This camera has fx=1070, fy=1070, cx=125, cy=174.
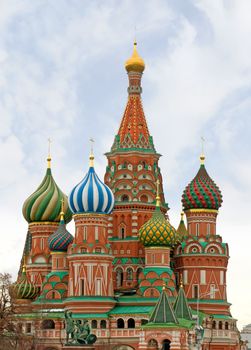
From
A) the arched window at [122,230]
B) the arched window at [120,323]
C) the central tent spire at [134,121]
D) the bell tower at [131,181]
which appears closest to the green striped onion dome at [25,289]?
the bell tower at [131,181]

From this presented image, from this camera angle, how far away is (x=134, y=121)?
8406cm

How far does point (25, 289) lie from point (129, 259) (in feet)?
27.4

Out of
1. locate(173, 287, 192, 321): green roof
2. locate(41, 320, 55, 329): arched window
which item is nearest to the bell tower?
locate(41, 320, 55, 329): arched window

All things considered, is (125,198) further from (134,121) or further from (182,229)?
(182,229)

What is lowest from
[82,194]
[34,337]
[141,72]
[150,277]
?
[34,337]

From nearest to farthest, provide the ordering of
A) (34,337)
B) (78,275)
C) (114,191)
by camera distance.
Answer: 1. (34,337)
2. (78,275)
3. (114,191)

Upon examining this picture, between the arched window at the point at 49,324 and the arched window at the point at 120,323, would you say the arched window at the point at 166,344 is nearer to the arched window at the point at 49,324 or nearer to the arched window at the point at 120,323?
the arched window at the point at 120,323

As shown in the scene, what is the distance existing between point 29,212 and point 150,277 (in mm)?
13727

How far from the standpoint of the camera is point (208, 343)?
258 feet

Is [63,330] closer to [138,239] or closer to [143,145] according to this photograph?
[138,239]

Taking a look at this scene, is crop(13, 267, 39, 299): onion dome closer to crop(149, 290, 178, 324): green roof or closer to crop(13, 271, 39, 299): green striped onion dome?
crop(13, 271, 39, 299): green striped onion dome

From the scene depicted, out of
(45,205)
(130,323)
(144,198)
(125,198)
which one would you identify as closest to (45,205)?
(45,205)

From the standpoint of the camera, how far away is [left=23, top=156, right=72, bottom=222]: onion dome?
84562 millimetres

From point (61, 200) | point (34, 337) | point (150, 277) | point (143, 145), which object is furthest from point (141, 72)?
point (34, 337)
